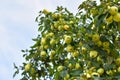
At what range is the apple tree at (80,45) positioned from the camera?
3848mm

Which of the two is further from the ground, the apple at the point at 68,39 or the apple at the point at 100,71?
the apple at the point at 68,39

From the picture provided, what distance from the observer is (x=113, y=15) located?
144 inches

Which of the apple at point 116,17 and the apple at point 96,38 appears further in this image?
the apple at point 96,38

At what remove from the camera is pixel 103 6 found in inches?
160

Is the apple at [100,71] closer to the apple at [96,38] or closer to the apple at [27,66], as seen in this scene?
the apple at [96,38]

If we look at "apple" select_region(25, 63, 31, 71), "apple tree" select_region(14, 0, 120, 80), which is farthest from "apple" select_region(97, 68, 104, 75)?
"apple" select_region(25, 63, 31, 71)

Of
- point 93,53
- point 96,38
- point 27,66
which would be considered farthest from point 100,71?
point 27,66

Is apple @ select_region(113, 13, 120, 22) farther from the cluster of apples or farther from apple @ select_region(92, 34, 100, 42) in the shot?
apple @ select_region(92, 34, 100, 42)

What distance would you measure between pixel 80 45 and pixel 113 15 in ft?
2.44

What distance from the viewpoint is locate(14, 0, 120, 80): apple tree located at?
3.85m

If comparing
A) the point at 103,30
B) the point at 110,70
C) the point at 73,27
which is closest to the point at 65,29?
the point at 73,27

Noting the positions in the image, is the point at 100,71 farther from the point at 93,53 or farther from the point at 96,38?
the point at 96,38

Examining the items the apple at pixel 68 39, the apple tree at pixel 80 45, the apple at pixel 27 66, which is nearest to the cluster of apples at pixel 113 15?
the apple tree at pixel 80 45

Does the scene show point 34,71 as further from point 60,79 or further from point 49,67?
point 60,79
